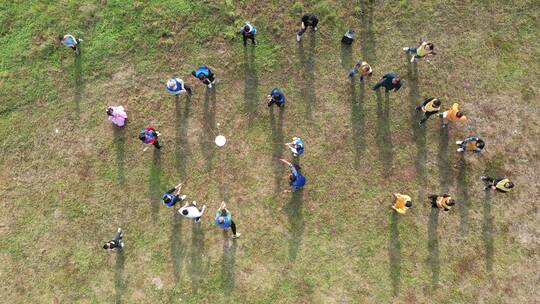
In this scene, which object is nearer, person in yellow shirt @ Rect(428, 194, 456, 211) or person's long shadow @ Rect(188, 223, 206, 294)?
person in yellow shirt @ Rect(428, 194, 456, 211)

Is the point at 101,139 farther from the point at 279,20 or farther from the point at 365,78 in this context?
the point at 365,78

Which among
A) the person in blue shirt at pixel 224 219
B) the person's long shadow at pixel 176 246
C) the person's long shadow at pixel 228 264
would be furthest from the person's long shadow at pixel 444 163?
the person's long shadow at pixel 176 246

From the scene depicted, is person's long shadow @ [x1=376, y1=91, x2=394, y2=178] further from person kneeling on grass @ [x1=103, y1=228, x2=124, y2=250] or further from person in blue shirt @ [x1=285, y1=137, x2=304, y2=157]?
Result: person kneeling on grass @ [x1=103, y1=228, x2=124, y2=250]

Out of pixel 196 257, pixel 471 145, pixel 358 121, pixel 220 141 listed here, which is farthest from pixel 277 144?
pixel 471 145

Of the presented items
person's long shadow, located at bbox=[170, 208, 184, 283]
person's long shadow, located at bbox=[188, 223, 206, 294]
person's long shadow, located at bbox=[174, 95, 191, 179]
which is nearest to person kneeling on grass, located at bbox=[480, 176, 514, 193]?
person's long shadow, located at bbox=[188, 223, 206, 294]

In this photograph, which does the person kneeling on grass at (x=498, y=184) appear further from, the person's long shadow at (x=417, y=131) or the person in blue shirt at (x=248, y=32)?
the person in blue shirt at (x=248, y=32)
